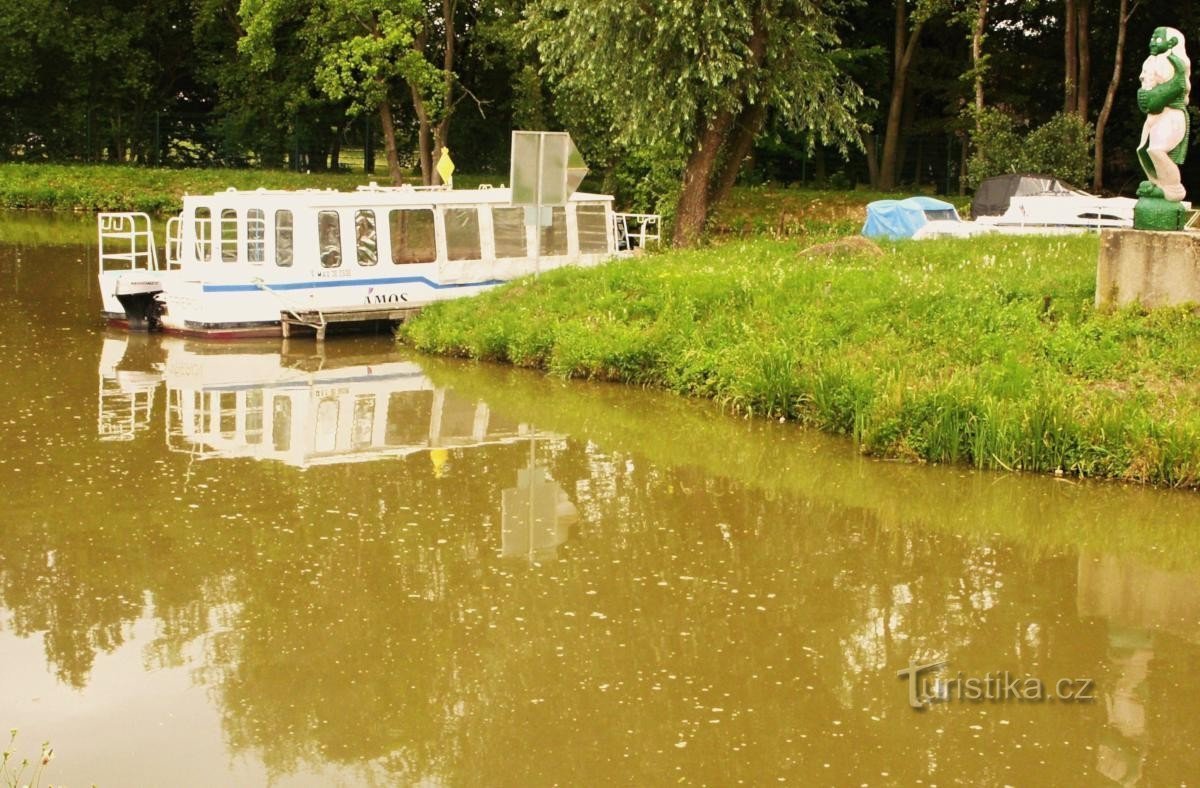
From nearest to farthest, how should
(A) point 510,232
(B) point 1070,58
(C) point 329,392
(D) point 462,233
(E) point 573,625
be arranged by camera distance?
(E) point 573,625 < (C) point 329,392 < (D) point 462,233 < (A) point 510,232 < (B) point 1070,58

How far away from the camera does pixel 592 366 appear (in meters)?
19.0

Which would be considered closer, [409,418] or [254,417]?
[254,417]

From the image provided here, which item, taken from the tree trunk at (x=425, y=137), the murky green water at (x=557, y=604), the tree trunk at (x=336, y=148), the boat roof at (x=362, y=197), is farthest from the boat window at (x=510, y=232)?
the tree trunk at (x=336, y=148)

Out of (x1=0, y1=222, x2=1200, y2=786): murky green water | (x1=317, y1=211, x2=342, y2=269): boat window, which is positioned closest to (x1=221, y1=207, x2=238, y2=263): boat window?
(x1=317, y1=211, x2=342, y2=269): boat window

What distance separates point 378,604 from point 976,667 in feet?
12.9

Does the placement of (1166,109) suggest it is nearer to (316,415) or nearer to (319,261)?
(316,415)

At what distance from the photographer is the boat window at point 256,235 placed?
888 inches

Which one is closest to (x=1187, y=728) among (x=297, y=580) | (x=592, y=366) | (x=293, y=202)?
(x=297, y=580)

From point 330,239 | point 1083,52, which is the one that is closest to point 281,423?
point 330,239

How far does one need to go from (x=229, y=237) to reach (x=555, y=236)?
5204 mm

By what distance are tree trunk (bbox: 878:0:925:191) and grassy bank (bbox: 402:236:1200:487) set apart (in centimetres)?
1792

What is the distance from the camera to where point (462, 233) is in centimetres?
2400

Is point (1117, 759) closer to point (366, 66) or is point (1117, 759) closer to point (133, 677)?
point (133, 677)

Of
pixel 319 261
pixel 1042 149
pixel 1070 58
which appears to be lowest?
pixel 319 261
